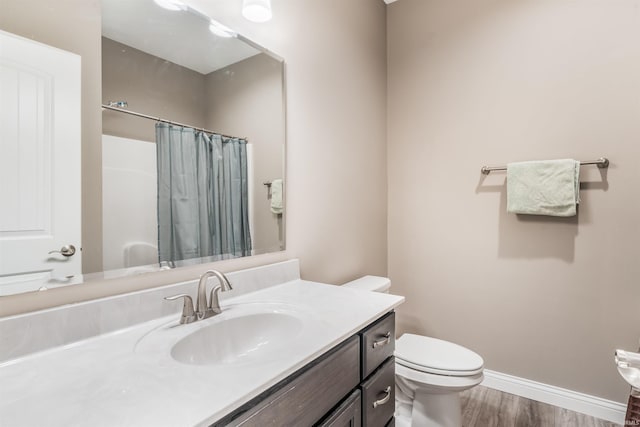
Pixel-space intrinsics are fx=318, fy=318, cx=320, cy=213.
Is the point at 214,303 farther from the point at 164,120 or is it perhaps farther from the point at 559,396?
the point at 559,396

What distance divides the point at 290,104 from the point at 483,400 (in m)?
2.01

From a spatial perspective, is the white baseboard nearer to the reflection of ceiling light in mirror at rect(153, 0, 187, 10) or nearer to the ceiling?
the ceiling

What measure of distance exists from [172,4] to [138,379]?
3.69 ft

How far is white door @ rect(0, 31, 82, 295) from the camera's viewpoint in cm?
73

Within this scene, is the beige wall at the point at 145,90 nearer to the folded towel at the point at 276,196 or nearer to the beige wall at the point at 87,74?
the beige wall at the point at 87,74

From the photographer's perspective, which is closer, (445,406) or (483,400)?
(445,406)

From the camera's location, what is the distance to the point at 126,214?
3.14 ft

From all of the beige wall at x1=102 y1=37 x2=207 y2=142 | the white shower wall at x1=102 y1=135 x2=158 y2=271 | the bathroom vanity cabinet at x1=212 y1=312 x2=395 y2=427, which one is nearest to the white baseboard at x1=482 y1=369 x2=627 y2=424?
the bathroom vanity cabinet at x1=212 y1=312 x2=395 y2=427

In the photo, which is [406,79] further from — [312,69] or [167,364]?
[167,364]

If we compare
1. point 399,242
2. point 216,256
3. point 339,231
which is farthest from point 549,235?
point 216,256

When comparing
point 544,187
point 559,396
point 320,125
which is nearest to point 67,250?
point 320,125

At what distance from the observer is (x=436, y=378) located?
1.43 meters

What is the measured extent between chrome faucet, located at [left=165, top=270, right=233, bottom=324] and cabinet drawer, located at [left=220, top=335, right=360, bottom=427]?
1.19ft

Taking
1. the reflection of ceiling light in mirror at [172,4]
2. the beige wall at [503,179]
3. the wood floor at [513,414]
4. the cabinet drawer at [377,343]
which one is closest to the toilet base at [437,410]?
the wood floor at [513,414]
